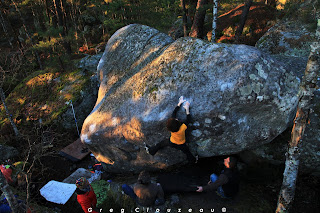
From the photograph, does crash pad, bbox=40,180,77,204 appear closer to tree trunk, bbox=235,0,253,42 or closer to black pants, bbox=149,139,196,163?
black pants, bbox=149,139,196,163

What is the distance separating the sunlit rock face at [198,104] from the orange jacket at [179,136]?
35cm

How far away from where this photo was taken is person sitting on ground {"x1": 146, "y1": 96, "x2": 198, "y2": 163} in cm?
557

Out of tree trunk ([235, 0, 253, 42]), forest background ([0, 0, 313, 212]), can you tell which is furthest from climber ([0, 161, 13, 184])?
tree trunk ([235, 0, 253, 42])

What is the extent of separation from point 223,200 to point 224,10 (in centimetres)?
2192

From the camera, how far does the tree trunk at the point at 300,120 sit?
3650 millimetres

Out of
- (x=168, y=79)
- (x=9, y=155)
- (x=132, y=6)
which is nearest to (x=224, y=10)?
(x=132, y=6)

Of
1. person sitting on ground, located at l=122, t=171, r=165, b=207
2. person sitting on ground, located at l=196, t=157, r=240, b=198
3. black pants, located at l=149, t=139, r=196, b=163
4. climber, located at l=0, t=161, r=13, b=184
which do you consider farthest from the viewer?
climber, located at l=0, t=161, r=13, b=184

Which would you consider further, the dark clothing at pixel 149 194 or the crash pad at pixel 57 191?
the crash pad at pixel 57 191

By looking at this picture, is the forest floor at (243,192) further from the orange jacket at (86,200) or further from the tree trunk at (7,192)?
the tree trunk at (7,192)

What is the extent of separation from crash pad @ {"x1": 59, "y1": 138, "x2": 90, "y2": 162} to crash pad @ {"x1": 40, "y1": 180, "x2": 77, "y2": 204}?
68.7 inches

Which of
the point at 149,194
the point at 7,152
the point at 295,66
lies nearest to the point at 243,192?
the point at 149,194

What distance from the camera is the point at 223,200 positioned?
18.5ft

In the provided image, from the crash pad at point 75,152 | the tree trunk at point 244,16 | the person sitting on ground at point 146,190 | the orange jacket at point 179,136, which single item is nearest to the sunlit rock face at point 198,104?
the orange jacket at point 179,136

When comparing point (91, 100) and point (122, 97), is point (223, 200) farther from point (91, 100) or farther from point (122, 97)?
point (91, 100)
